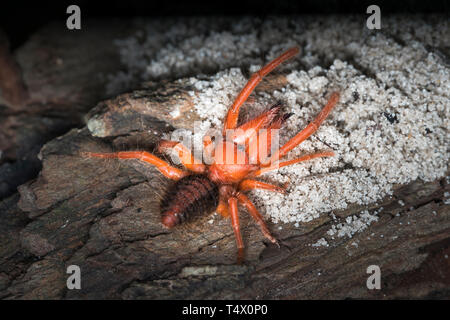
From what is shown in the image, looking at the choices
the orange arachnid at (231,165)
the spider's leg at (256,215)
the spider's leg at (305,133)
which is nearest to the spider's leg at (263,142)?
the orange arachnid at (231,165)

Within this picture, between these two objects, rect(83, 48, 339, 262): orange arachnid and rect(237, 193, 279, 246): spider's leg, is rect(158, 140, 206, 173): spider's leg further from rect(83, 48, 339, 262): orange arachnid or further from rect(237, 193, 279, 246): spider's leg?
rect(237, 193, 279, 246): spider's leg

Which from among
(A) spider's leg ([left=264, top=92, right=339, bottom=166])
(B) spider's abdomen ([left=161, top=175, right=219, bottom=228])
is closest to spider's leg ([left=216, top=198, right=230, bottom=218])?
(B) spider's abdomen ([left=161, top=175, right=219, bottom=228])

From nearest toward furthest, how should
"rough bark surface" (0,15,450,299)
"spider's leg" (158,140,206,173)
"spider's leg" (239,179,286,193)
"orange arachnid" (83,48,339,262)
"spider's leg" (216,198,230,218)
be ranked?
"rough bark surface" (0,15,450,299) < "orange arachnid" (83,48,339,262) < "spider's leg" (239,179,286,193) < "spider's leg" (216,198,230,218) < "spider's leg" (158,140,206,173)

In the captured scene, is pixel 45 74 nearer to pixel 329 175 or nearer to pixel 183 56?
pixel 183 56

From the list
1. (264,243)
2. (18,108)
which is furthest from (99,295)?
(18,108)

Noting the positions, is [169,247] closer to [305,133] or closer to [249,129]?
[249,129]

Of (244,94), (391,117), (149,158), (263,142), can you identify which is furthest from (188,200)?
(391,117)
